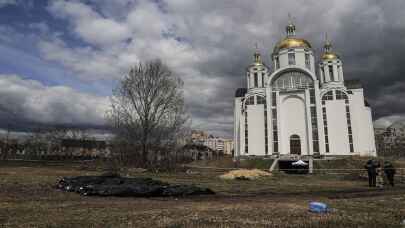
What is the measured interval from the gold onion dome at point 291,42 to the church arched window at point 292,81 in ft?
23.0

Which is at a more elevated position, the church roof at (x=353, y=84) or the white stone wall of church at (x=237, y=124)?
the church roof at (x=353, y=84)

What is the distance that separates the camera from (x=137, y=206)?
8508mm

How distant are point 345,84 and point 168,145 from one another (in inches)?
1686

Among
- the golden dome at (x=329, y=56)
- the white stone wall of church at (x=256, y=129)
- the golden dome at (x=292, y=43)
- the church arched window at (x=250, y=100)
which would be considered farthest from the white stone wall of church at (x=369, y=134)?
the church arched window at (x=250, y=100)

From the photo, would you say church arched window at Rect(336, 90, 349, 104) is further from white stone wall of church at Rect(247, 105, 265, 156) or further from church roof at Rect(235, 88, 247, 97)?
church roof at Rect(235, 88, 247, 97)

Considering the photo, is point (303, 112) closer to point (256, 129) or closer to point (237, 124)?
point (256, 129)

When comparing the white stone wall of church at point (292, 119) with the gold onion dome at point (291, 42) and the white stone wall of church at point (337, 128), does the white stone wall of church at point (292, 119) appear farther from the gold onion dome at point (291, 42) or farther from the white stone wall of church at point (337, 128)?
the gold onion dome at point (291, 42)

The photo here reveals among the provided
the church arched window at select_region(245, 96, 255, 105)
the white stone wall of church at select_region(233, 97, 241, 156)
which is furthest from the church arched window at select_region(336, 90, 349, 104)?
the white stone wall of church at select_region(233, 97, 241, 156)

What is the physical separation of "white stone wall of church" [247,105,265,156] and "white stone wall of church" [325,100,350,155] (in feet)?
39.6

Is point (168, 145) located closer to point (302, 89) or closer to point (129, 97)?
point (129, 97)

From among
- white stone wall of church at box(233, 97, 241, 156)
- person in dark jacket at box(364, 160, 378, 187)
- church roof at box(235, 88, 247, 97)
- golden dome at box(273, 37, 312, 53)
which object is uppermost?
golden dome at box(273, 37, 312, 53)

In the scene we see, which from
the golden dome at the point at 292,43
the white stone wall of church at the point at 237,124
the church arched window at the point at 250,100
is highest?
the golden dome at the point at 292,43

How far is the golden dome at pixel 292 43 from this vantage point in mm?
58906

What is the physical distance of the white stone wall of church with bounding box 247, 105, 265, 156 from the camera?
5381cm
